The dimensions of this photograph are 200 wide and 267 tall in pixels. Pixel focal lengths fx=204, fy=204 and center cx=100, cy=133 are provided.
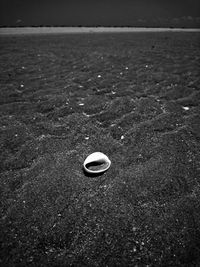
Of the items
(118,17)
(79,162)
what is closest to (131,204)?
(79,162)

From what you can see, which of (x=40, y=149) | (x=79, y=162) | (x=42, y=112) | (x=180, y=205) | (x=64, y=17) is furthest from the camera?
(x=64, y=17)

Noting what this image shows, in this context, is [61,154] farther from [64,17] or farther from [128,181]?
[64,17]

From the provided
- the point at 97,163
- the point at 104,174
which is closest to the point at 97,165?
the point at 97,163

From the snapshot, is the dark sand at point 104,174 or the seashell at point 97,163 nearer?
the dark sand at point 104,174

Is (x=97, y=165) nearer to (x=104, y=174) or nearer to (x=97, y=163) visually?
(x=97, y=163)
